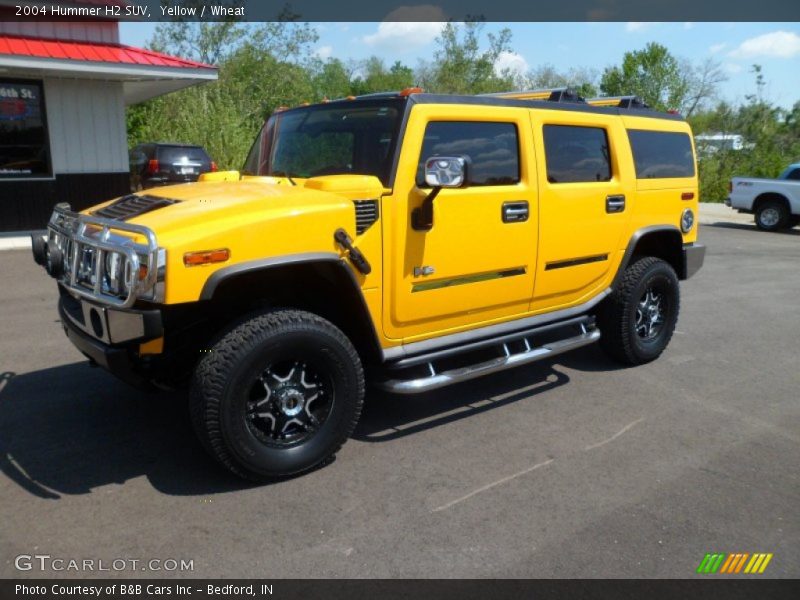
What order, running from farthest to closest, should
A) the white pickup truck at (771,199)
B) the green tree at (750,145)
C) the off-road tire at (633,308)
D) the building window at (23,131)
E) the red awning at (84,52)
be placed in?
the green tree at (750,145), the white pickup truck at (771,199), the building window at (23,131), the red awning at (84,52), the off-road tire at (633,308)

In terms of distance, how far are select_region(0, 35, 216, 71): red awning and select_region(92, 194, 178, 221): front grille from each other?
856 cm

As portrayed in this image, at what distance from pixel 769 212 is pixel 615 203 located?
14.4 metres

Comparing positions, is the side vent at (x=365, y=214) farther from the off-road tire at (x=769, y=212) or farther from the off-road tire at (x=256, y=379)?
the off-road tire at (x=769, y=212)

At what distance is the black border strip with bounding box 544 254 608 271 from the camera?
15.8ft

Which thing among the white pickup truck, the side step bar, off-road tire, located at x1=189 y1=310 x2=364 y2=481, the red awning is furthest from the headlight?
the white pickup truck

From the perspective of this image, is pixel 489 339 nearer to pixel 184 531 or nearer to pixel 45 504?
pixel 184 531

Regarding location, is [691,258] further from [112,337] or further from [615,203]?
[112,337]

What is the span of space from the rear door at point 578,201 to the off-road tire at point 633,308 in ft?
0.72

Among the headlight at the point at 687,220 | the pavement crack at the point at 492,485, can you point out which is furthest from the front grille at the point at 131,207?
the headlight at the point at 687,220

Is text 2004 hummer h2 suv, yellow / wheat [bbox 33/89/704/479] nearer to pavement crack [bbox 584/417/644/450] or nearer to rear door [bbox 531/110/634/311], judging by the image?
rear door [bbox 531/110/634/311]

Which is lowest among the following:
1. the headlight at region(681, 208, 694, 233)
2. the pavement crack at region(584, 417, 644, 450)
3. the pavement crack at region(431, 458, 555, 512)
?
the pavement crack at region(584, 417, 644, 450)

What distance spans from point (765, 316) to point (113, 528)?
7211 millimetres

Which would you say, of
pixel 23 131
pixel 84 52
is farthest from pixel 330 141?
pixel 23 131

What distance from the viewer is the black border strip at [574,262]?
4.81m
